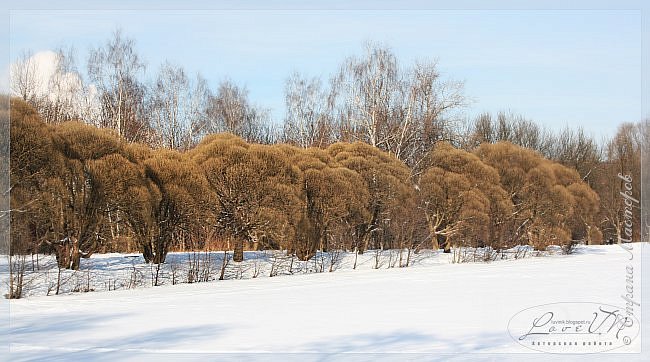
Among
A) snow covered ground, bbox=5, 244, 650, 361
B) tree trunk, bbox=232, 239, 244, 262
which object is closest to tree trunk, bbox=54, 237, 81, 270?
snow covered ground, bbox=5, 244, 650, 361

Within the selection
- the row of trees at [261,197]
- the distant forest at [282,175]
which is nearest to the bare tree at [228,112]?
the distant forest at [282,175]

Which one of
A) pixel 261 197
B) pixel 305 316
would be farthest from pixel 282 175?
pixel 305 316

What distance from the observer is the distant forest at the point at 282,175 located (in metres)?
19.4

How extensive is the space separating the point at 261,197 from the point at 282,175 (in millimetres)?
1121

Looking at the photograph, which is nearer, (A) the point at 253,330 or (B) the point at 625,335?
(B) the point at 625,335

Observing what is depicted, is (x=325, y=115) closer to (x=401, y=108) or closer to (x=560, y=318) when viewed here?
(x=401, y=108)

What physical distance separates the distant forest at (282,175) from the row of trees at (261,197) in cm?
5

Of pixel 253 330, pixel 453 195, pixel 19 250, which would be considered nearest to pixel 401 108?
pixel 453 195

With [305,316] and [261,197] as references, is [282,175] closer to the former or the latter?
[261,197]

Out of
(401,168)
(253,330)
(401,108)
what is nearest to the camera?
(253,330)

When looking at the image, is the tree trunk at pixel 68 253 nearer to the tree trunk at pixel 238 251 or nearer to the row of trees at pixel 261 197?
the row of trees at pixel 261 197

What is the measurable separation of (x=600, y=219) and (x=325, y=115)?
14962mm

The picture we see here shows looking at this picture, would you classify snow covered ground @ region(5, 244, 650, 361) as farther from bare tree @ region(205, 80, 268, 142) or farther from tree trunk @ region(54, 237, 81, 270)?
bare tree @ region(205, 80, 268, 142)

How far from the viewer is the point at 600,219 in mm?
37156
